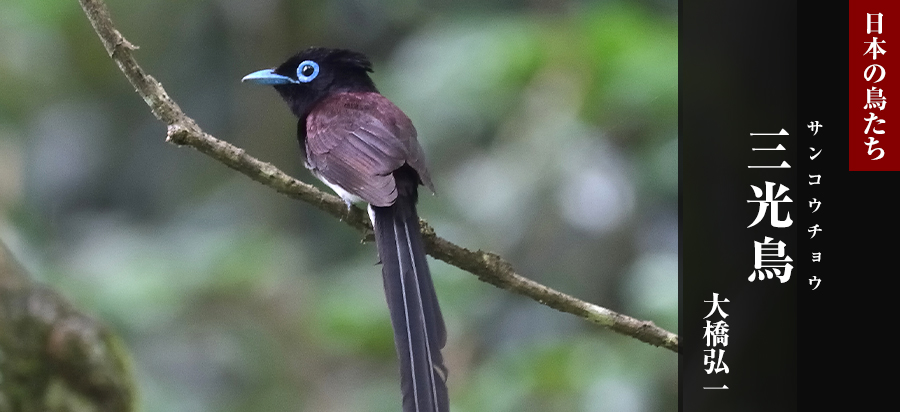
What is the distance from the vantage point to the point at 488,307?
3.91m

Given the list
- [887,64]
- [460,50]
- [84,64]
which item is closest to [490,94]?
[460,50]

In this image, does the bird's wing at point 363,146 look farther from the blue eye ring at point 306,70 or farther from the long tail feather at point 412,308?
the blue eye ring at point 306,70

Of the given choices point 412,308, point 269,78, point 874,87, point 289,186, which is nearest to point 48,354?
point 289,186

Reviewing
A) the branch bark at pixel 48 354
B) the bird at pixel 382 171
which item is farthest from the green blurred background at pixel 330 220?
the bird at pixel 382 171

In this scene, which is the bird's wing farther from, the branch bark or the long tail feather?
the branch bark

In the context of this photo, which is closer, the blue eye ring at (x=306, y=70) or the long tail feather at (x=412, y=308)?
the long tail feather at (x=412, y=308)

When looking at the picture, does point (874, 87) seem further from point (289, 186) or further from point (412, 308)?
point (289, 186)

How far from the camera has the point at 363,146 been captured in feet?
8.91

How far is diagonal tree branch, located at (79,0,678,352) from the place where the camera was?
7.45 feet

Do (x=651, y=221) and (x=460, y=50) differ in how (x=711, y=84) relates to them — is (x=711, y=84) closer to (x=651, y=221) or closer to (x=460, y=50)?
(x=651, y=221)

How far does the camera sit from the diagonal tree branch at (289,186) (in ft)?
7.45

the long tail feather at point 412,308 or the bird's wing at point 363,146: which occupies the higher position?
the bird's wing at point 363,146

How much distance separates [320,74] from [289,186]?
0.96m

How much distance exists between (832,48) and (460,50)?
4.23 ft
